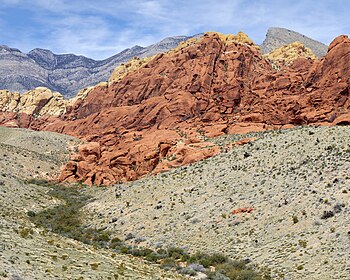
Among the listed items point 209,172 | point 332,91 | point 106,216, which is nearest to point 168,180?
point 209,172

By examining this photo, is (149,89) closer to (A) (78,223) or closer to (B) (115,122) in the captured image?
(B) (115,122)

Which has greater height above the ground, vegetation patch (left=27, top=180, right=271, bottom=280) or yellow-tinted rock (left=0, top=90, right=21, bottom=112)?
yellow-tinted rock (left=0, top=90, right=21, bottom=112)

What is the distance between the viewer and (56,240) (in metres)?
26.6

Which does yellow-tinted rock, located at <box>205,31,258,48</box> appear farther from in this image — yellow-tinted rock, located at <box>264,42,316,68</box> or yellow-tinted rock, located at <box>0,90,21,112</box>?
yellow-tinted rock, located at <box>0,90,21,112</box>

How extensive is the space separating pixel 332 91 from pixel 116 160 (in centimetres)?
3938

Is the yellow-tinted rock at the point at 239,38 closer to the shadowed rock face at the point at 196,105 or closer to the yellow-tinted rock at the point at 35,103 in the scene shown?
the shadowed rock face at the point at 196,105

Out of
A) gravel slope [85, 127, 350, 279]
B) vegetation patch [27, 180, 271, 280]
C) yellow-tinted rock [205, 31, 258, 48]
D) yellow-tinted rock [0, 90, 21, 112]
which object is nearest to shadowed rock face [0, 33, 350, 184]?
yellow-tinted rock [205, 31, 258, 48]

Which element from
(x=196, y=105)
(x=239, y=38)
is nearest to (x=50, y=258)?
(x=196, y=105)

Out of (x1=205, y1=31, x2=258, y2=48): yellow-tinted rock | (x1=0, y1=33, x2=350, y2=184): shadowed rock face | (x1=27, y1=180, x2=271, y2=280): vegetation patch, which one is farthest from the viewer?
(x1=205, y1=31, x2=258, y2=48): yellow-tinted rock

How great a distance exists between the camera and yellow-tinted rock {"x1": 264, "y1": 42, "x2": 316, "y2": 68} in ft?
375

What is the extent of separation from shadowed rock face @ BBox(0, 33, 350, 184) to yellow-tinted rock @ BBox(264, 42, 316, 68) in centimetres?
1661

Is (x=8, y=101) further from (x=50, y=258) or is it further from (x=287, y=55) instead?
(x=50, y=258)

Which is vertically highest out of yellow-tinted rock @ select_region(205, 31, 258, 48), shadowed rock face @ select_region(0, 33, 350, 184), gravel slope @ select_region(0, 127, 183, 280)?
yellow-tinted rock @ select_region(205, 31, 258, 48)

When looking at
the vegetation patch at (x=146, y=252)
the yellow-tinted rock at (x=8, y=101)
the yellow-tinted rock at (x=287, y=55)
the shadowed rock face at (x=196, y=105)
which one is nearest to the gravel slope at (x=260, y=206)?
the vegetation patch at (x=146, y=252)
